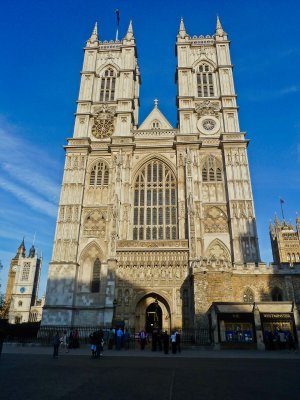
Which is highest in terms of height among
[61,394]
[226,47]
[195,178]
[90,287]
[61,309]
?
[226,47]

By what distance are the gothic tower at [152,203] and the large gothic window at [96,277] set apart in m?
0.09

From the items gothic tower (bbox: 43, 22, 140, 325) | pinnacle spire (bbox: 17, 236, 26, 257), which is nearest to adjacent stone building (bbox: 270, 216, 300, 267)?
gothic tower (bbox: 43, 22, 140, 325)

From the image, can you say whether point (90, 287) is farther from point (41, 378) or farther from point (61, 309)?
point (41, 378)

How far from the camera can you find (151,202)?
3052 cm

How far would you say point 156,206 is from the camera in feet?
99.5

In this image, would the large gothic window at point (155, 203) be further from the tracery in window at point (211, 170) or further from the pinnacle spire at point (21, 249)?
the pinnacle spire at point (21, 249)

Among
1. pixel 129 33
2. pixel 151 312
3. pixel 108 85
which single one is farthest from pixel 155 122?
pixel 151 312

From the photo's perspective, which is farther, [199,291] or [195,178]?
[195,178]

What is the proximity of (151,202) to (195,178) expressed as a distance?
4.81 metres

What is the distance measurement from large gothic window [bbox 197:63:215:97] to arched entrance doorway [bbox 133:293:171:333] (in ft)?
74.6

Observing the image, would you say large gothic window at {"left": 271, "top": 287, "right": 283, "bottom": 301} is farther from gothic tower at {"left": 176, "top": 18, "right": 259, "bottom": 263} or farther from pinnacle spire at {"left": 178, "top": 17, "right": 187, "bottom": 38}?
pinnacle spire at {"left": 178, "top": 17, "right": 187, "bottom": 38}

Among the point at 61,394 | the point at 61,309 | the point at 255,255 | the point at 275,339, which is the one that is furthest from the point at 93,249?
the point at 61,394

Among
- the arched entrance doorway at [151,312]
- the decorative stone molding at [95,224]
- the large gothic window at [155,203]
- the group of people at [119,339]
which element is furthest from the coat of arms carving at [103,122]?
the group of people at [119,339]

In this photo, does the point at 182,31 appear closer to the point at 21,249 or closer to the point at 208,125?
the point at 208,125
